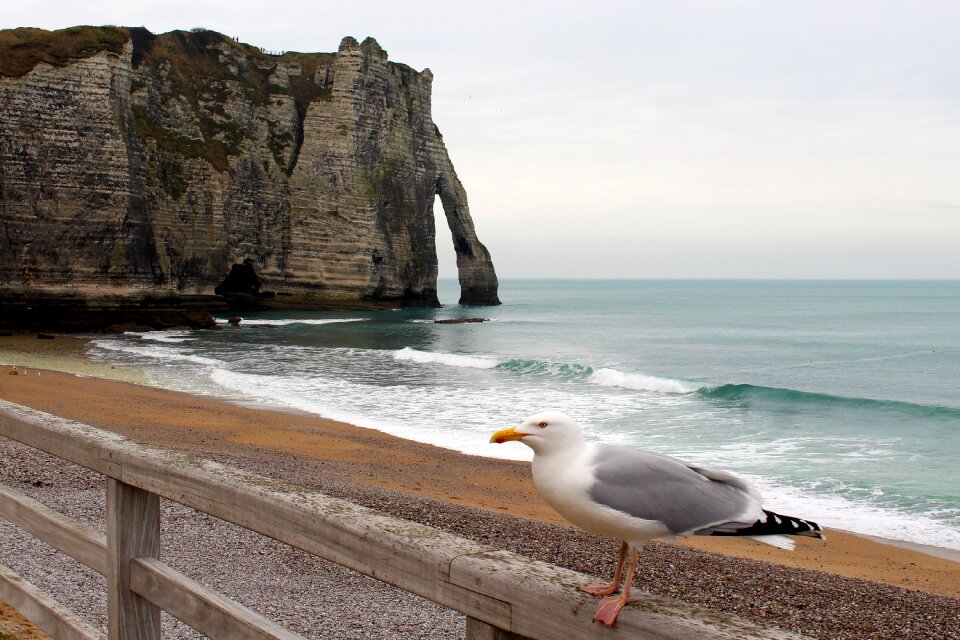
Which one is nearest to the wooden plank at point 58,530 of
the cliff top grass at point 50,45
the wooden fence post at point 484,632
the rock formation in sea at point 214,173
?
the wooden fence post at point 484,632

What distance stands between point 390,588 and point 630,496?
365 cm

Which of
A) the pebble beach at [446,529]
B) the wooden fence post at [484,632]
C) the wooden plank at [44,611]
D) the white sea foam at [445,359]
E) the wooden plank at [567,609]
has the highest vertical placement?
the wooden plank at [567,609]

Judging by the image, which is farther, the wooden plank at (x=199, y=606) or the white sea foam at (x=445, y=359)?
the white sea foam at (x=445, y=359)

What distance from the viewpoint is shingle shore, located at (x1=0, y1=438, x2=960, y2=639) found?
4.91 m

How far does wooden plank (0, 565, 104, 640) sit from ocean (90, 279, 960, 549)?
976 cm

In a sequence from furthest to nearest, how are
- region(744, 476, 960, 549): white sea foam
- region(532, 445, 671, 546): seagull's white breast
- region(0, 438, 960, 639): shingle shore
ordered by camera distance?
1. region(744, 476, 960, 549): white sea foam
2. region(0, 438, 960, 639): shingle shore
3. region(532, 445, 671, 546): seagull's white breast

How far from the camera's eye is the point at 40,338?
36.0 m

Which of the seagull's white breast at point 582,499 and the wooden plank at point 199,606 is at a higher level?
the seagull's white breast at point 582,499

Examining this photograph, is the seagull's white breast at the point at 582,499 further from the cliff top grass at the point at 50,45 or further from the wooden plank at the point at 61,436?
the cliff top grass at the point at 50,45

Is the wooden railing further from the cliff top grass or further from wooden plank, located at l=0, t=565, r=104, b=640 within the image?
the cliff top grass

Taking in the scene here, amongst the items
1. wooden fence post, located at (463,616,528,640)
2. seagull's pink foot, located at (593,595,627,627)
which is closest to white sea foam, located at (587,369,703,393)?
wooden fence post, located at (463,616,528,640)

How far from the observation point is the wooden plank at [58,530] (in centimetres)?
287

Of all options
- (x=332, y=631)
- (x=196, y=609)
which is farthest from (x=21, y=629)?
(x=196, y=609)

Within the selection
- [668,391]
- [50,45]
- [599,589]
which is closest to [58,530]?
[599,589]
